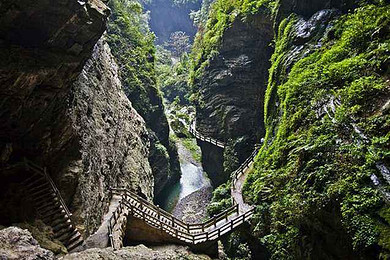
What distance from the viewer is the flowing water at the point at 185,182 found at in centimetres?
3300

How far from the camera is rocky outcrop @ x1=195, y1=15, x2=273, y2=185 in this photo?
28756 millimetres

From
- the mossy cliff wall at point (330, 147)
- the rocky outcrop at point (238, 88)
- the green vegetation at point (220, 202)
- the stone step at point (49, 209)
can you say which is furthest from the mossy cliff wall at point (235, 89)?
the stone step at point (49, 209)

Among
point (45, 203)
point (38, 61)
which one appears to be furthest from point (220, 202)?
point (38, 61)

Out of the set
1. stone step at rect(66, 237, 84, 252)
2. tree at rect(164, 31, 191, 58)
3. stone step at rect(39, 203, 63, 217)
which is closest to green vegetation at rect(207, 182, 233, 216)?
stone step at rect(66, 237, 84, 252)

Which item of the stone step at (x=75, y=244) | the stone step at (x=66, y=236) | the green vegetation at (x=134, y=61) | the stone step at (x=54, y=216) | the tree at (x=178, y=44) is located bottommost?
the stone step at (x=75, y=244)

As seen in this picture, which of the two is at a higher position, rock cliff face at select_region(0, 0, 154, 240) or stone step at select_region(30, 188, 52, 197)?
rock cliff face at select_region(0, 0, 154, 240)

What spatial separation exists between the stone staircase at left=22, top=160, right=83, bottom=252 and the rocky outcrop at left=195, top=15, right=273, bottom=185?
18.4 meters

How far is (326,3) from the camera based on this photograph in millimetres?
19844

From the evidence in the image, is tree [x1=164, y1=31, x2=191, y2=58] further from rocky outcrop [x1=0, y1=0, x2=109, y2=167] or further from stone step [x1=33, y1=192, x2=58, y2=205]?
stone step [x1=33, y1=192, x2=58, y2=205]

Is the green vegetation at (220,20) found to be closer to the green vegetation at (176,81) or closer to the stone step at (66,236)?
the green vegetation at (176,81)

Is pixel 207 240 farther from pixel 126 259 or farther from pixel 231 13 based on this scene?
pixel 231 13

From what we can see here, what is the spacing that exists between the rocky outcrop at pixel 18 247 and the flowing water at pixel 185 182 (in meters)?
25.5

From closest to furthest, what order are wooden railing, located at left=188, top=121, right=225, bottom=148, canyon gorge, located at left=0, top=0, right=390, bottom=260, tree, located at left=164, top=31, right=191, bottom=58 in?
canyon gorge, located at left=0, top=0, right=390, bottom=260 < wooden railing, located at left=188, top=121, right=225, bottom=148 < tree, located at left=164, top=31, right=191, bottom=58

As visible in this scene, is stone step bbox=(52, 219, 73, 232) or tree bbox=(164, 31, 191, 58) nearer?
stone step bbox=(52, 219, 73, 232)
